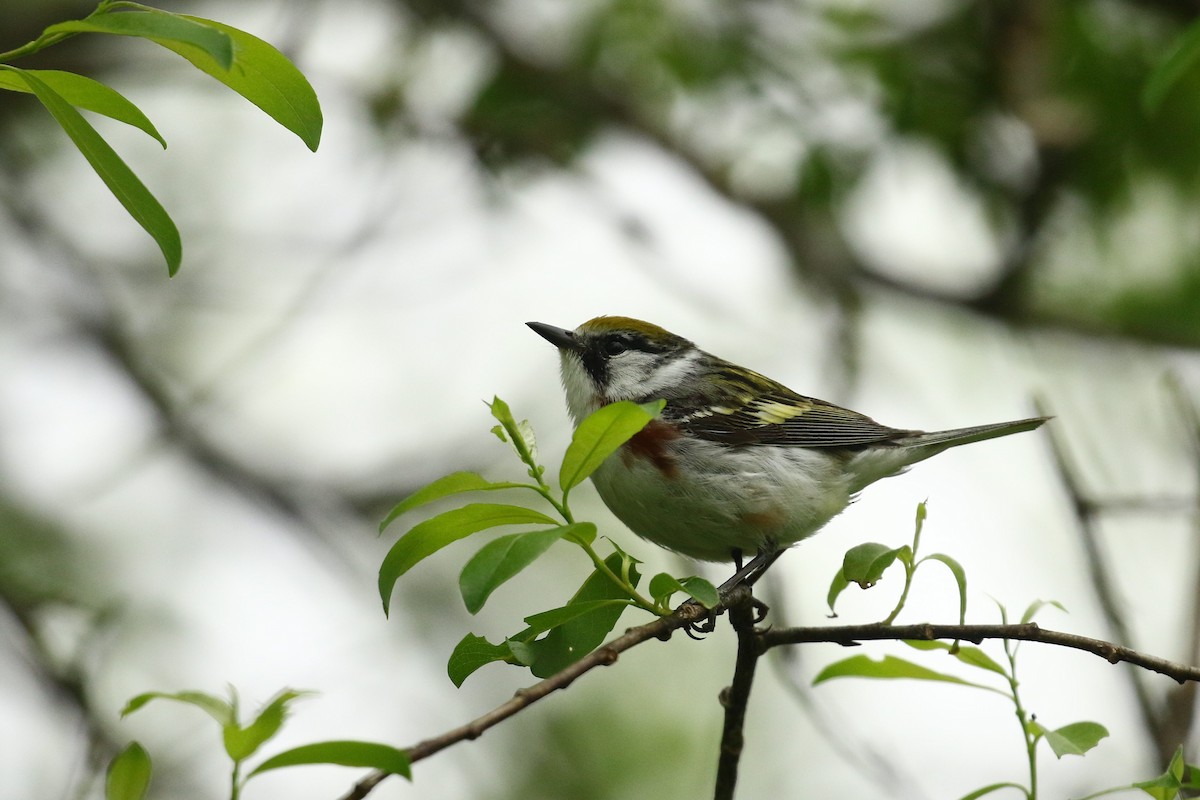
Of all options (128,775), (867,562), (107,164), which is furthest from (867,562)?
(107,164)

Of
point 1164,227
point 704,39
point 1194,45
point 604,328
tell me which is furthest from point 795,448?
point 1164,227

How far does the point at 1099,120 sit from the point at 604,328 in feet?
11.7

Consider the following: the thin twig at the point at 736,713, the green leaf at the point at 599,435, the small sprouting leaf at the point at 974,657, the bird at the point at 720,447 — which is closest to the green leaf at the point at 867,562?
the small sprouting leaf at the point at 974,657

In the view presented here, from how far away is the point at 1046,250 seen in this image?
6.91m

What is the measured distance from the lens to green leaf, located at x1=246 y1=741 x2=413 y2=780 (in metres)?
1.61

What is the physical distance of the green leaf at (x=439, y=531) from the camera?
2.10 metres

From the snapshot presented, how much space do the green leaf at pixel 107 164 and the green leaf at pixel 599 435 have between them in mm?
733

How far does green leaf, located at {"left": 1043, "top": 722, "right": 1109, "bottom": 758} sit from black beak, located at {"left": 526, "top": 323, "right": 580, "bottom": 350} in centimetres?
241

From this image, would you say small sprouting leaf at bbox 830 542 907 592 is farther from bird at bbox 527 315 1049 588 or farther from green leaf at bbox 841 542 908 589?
bird at bbox 527 315 1049 588

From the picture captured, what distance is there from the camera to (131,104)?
1.95 metres

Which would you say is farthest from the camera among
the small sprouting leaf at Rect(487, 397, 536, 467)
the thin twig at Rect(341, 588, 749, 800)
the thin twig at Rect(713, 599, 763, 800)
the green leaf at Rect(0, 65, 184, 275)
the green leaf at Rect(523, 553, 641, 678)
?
the thin twig at Rect(713, 599, 763, 800)

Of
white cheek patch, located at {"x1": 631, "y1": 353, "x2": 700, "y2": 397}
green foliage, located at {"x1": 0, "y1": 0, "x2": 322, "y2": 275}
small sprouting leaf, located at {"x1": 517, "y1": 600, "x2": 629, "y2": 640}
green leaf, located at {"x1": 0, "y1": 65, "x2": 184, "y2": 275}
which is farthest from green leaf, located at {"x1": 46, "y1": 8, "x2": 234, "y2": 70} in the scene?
white cheek patch, located at {"x1": 631, "y1": 353, "x2": 700, "y2": 397}

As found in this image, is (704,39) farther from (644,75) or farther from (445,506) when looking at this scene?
(445,506)

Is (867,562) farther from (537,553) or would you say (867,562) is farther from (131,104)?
(131,104)
